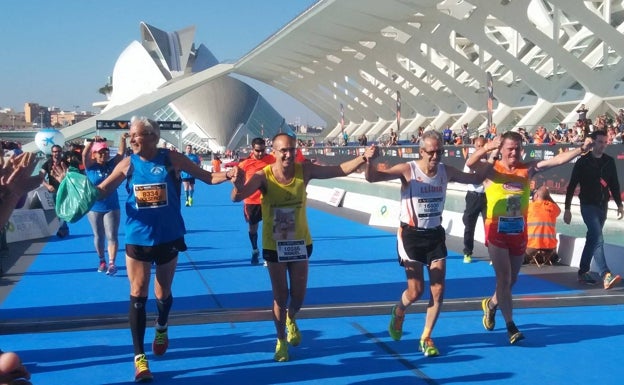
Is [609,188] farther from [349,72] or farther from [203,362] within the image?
[349,72]

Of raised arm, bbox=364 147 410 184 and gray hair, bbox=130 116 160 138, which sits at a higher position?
gray hair, bbox=130 116 160 138

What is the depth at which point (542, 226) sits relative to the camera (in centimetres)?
956

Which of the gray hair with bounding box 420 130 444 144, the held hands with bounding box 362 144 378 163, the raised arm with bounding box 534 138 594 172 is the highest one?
the gray hair with bounding box 420 130 444 144

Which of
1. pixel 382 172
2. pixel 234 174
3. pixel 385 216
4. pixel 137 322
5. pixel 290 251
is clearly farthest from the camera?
pixel 385 216

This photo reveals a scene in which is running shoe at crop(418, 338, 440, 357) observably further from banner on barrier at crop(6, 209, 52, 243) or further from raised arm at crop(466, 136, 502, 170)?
banner on barrier at crop(6, 209, 52, 243)

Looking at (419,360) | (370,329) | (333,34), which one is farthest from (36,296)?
(333,34)

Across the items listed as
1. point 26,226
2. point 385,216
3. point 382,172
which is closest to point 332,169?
point 382,172

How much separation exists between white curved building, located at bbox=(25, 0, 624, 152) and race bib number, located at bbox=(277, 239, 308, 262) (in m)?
25.0

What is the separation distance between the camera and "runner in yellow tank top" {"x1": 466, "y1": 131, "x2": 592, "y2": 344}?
5.91 metres

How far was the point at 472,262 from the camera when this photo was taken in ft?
33.3

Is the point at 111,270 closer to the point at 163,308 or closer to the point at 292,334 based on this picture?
the point at 163,308

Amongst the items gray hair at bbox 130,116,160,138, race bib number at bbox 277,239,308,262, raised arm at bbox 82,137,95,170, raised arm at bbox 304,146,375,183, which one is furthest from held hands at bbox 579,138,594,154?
raised arm at bbox 82,137,95,170

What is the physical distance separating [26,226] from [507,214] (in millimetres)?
10655

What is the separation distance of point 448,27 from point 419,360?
35.5 metres
